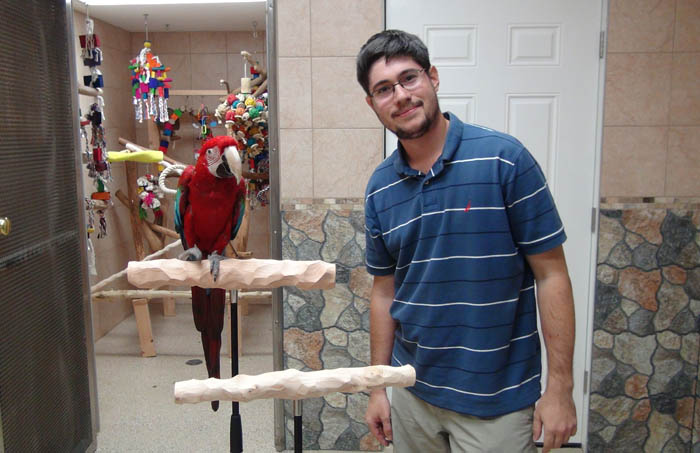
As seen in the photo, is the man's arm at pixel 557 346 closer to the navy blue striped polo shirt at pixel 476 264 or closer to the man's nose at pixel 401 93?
the navy blue striped polo shirt at pixel 476 264

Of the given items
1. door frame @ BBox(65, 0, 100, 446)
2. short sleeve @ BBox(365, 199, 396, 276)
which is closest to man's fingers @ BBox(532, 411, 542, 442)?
short sleeve @ BBox(365, 199, 396, 276)

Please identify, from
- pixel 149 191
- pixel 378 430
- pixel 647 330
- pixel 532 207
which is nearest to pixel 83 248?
pixel 149 191

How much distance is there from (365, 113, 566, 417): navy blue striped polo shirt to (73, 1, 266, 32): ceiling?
2433 millimetres

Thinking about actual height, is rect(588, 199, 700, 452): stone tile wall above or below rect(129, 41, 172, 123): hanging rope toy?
below

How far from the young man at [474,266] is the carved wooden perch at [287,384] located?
31cm

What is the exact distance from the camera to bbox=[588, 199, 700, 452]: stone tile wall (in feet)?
7.23

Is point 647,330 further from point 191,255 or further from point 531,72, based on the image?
point 191,255

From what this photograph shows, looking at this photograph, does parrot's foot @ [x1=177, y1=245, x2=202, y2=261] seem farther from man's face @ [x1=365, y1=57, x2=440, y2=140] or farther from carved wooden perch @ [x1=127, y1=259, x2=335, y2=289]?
man's face @ [x1=365, y1=57, x2=440, y2=140]

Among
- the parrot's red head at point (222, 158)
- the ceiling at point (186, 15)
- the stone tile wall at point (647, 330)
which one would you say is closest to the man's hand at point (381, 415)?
the parrot's red head at point (222, 158)

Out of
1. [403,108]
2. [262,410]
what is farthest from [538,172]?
[262,410]

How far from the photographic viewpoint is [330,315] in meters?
2.33

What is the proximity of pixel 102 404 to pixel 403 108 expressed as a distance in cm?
247

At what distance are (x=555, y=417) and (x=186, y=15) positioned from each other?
10.4 ft

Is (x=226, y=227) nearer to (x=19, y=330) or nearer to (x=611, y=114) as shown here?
(x=19, y=330)
